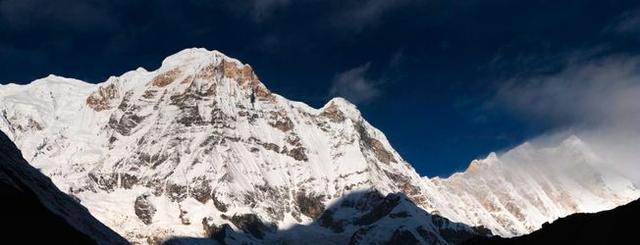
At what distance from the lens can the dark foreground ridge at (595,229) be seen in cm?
9994

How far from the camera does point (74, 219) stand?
605 feet

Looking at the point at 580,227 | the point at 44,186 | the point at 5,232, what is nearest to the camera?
the point at 580,227

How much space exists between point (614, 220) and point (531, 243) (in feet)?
47.9

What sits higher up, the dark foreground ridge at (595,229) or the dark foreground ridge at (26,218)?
the dark foreground ridge at (26,218)

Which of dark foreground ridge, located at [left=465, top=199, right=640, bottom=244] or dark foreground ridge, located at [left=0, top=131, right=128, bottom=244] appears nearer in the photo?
dark foreground ridge, located at [left=465, top=199, right=640, bottom=244]

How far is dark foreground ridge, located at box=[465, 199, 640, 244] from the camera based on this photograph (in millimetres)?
99938

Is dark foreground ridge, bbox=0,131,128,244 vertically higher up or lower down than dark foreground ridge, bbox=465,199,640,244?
higher up

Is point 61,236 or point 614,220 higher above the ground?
point 61,236

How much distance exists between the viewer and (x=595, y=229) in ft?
345

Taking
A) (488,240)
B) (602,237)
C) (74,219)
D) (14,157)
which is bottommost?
(602,237)

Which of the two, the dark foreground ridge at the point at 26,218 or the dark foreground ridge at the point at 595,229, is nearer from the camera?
the dark foreground ridge at the point at 595,229

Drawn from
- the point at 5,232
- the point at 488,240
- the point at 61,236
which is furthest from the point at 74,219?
the point at 488,240

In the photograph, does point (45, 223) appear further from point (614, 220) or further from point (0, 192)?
point (614, 220)

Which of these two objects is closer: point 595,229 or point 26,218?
point 595,229
